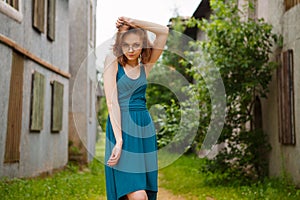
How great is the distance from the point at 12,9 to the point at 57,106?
4066 mm

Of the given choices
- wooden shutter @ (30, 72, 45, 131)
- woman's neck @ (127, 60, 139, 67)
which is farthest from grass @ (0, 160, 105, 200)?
woman's neck @ (127, 60, 139, 67)

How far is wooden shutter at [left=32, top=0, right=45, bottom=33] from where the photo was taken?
397 inches

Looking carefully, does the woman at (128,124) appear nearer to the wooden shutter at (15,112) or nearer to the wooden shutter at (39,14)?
the wooden shutter at (15,112)

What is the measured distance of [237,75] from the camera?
9.08 m

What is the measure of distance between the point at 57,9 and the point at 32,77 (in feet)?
9.74

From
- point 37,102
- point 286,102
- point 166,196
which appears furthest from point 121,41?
point 37,102

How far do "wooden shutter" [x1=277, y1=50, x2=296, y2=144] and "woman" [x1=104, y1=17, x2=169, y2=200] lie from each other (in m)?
5.18

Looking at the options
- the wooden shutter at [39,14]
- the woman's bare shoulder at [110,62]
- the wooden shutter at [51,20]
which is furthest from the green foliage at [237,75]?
the woman's bare shoulder at [110,62]

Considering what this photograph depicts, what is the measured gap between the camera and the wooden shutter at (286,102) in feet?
26.5

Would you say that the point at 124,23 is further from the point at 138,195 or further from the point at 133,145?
the point at 138,195

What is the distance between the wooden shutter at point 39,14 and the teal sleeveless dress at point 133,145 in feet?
23.6

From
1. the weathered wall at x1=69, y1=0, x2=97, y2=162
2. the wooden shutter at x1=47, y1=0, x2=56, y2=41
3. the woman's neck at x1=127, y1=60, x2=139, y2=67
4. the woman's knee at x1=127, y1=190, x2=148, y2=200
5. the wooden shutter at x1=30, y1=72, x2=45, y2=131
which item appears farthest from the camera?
the weathered wall at x1=69, y1=0, x2=97, y2=162

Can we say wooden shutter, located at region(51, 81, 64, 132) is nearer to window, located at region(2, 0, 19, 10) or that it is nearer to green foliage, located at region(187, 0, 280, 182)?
window, located at region(2, 0, 19, 10)

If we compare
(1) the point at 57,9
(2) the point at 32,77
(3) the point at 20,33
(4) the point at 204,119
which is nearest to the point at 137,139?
Answer: (4) the point at 204,119
